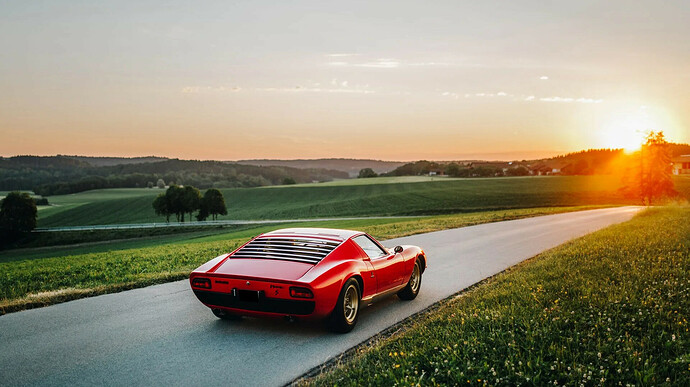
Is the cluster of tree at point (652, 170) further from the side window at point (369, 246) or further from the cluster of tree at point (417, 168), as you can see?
the cluster of tree at point (417, 168)

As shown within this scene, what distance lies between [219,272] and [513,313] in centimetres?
375

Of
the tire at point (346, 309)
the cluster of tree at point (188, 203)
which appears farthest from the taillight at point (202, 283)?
the cluster of tree at point (188, 203)

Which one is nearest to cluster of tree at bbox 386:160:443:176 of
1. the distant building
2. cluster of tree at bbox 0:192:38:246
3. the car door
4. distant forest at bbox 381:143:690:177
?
distant forest at bbox 381:143:690:177

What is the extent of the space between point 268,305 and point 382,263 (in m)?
2.16

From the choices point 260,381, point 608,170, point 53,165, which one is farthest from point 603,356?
point 53,165

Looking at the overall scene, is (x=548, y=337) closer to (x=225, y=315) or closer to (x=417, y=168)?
(x=225, y=315)

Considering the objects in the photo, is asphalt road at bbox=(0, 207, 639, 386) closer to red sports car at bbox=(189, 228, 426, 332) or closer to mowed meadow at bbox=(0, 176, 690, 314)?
red sports car at bbox=(189, 228, 426, 332)

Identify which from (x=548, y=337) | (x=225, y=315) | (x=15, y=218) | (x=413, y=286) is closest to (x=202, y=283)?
(x=225, y=315)

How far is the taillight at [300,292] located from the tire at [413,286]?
294 centimetres

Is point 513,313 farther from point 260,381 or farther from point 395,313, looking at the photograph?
point 260,381

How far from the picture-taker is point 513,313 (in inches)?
274

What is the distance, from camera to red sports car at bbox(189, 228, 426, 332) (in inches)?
251

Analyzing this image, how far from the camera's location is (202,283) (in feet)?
22.5

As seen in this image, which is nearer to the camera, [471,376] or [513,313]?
[471,376]
